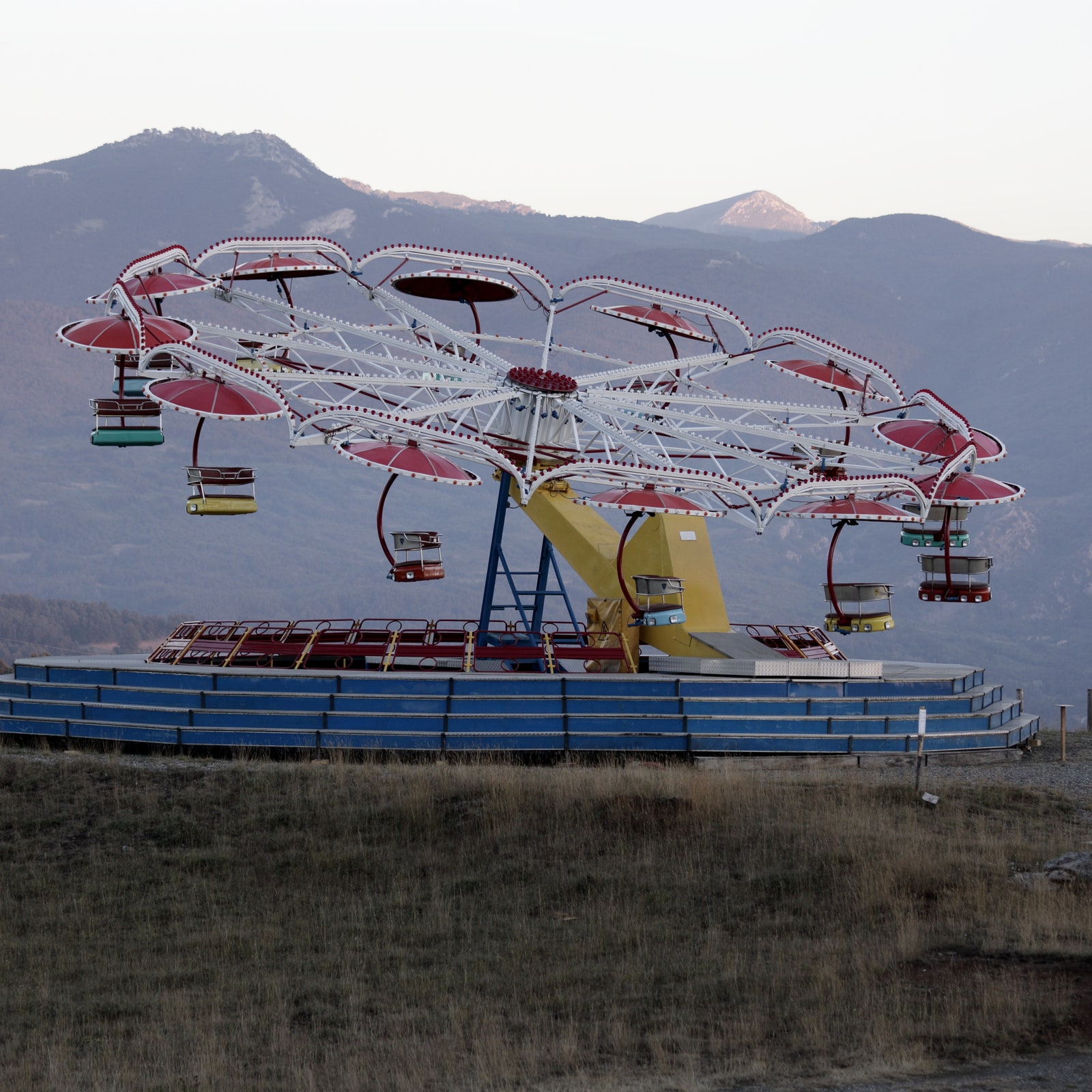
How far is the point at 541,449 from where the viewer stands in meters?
32.9

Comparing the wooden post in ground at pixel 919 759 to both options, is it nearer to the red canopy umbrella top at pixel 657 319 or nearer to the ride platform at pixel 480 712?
the ride platform at pixel 480 712

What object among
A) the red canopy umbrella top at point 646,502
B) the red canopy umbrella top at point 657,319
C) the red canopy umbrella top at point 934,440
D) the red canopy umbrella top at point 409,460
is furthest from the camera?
the red canopy umbrella top at point 657,319

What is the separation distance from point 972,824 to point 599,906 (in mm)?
6666

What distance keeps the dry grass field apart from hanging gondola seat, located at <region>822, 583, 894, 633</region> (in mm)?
7720

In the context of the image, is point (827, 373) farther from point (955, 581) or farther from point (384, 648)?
point (384, 648)

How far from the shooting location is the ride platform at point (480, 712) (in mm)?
27656

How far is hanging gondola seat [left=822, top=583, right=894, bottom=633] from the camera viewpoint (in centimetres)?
3183

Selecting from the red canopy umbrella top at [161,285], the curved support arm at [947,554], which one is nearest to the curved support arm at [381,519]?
the red canopy umbrella top at [161,285]

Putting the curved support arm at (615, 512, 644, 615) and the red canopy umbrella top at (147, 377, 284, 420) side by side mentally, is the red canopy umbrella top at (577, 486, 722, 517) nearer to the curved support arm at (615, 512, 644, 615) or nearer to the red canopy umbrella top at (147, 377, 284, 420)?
the curved support arm at (615, 512, 644, 615)

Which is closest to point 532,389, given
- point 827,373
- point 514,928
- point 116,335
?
point 827,373

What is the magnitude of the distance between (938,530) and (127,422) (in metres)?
18.0

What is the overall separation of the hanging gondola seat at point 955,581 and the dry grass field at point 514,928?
337 inches

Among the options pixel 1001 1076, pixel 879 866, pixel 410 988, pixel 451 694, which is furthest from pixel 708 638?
pixel 1001 1076

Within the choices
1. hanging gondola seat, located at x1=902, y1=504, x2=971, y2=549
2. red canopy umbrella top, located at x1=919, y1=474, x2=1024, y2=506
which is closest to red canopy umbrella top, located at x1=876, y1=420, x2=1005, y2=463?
red canopy umbrella top, located at x1=919, y1=474, x2=1024, y2=506
